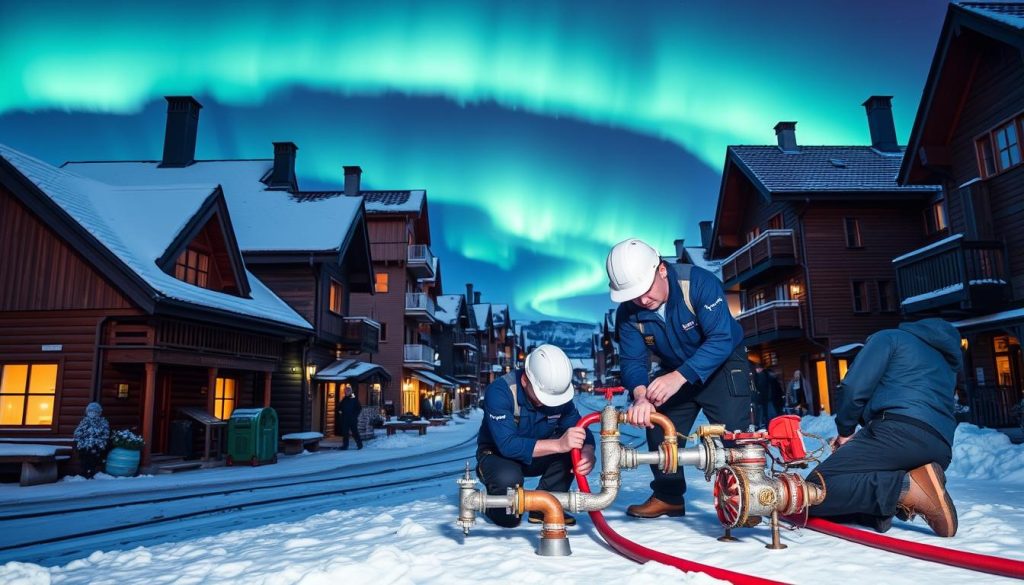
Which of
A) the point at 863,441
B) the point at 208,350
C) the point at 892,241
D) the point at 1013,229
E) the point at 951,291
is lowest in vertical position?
the point at 863,441

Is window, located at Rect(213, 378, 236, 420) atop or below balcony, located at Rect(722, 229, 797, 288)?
below

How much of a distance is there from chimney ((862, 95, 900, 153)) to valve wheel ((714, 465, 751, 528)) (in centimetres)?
3335

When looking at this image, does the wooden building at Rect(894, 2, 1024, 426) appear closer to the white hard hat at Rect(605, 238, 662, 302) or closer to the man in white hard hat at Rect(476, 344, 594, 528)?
the white hard hat at Rect(605, 238, 662, 302)

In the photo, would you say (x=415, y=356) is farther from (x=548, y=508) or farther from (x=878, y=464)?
(x=878, y=464)

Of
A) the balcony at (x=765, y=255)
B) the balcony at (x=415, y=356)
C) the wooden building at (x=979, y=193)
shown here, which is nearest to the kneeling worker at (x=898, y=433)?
the wooden building at (x=979, y=193)

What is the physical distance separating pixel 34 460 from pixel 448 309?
167 feet

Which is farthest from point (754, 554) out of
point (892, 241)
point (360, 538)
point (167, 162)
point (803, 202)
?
point (167, 162)

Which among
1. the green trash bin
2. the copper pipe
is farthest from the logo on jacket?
the green trash bin

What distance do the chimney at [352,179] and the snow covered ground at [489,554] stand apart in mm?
31525

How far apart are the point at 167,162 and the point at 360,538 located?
29.9 m

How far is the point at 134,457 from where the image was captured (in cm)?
1330

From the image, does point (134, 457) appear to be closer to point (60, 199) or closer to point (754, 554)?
point (60, 199)

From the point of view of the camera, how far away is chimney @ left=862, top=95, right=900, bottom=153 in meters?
31.7

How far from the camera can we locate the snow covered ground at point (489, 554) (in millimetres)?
3479
